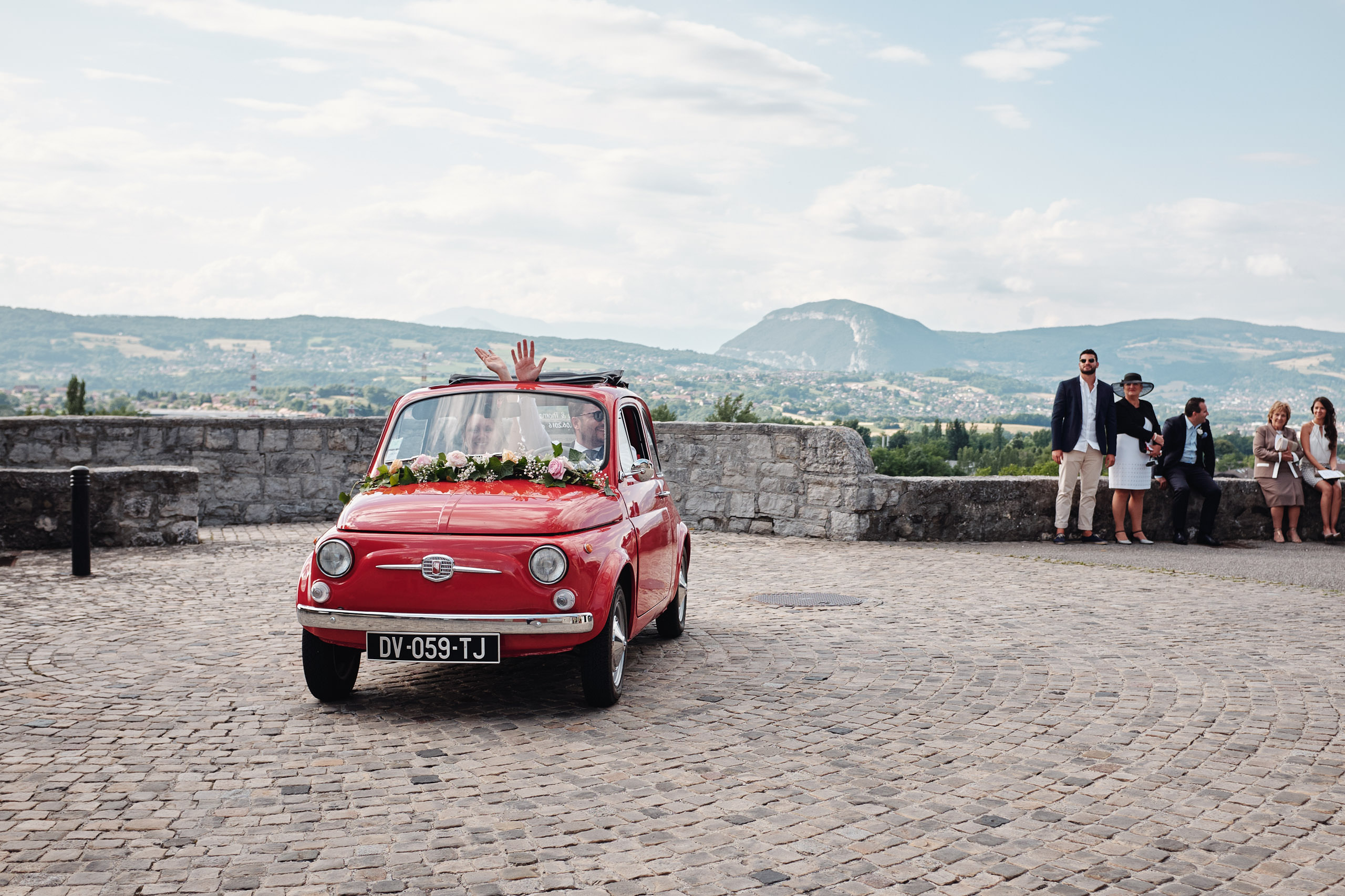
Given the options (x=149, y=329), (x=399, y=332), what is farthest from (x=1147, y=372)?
(x=149, y=329)

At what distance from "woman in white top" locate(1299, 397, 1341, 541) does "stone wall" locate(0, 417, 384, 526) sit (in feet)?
39.8

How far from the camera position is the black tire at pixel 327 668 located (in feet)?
19.0

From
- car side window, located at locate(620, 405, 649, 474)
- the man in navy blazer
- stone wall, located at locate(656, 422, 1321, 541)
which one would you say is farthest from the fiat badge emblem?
the man in navy blazer

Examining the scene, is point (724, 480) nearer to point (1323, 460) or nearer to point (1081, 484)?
point (1081, 484)

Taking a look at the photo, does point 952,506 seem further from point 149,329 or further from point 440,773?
point 149,329

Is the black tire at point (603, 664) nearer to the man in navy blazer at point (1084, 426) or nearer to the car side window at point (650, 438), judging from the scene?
the car side window at point (650, 438)

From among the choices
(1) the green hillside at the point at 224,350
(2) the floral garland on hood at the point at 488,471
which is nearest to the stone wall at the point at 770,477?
(2) the floral garland on hood at the point at 488,471

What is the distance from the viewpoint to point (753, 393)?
249ft

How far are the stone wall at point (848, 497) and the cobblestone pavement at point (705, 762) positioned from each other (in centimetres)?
533

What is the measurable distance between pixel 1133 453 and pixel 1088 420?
792 mm

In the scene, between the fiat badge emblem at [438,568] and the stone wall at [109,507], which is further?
the stone wall at [109,507]

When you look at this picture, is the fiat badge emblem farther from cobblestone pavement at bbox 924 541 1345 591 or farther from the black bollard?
cobblestone pavement at bbox 924 541 1345 591

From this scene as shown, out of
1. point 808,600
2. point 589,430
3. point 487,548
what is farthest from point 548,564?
point 808,600

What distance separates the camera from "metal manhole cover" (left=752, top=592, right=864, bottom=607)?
934cm
